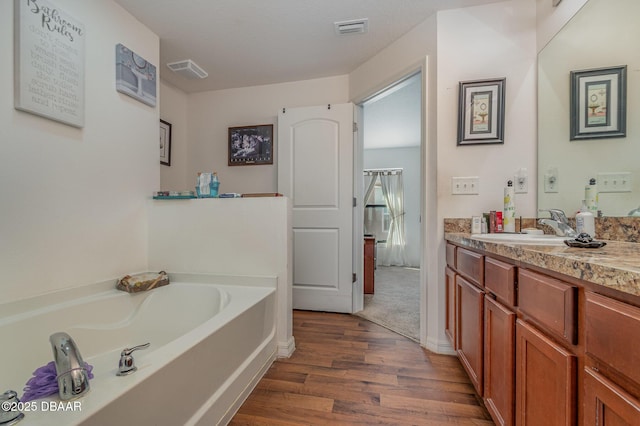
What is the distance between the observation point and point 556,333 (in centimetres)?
70

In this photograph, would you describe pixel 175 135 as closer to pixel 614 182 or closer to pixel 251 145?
pixel 251 145

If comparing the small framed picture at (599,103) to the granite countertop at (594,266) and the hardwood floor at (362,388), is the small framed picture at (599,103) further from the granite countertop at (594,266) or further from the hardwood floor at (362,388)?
the hardwood floor at (362,388)

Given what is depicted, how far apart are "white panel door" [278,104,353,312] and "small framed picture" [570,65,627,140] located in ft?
5.14

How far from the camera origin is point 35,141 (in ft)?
4.25

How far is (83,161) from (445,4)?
8.09ft

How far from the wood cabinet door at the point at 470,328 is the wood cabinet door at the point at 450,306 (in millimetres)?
59

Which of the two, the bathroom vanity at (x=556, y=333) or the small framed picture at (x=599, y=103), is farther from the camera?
the small framed picture at (x=599, y=103)

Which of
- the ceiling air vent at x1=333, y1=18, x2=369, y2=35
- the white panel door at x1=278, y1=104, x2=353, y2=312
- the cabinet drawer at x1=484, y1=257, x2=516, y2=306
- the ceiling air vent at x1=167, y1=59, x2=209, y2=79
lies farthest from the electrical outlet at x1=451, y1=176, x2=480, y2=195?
the ceiling air vent at x1=167, y1=59, x2=209, y2=79

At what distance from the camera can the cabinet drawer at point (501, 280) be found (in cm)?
94

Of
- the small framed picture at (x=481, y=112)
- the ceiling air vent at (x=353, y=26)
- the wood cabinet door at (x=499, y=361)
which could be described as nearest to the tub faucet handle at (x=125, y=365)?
the wood cabinet door at (x=499, y=361)

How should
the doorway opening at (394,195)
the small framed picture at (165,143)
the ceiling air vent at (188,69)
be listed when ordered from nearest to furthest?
1. the ceiling air vent at (188,69)
2. the small framed picture at (165,143)
3. the doorway opening at (394,195)

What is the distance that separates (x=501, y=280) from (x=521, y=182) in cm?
106

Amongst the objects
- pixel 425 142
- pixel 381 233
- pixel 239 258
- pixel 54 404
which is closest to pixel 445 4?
pixel 425 142

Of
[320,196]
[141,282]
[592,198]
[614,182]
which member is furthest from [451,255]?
[141,282]
